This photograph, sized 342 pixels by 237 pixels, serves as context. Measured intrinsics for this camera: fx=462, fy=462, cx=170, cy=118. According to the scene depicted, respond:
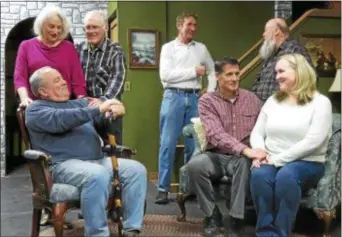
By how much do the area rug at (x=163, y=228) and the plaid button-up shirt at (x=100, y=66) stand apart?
0.60 m

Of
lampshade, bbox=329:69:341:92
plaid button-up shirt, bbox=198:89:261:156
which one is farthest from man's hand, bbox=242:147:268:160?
lampshade, bbox=329:69:341:92

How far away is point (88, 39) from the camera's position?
2055 millimetres

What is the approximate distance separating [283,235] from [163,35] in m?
2.06

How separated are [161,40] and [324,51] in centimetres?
119

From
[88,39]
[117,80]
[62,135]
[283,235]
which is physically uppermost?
[88,39]

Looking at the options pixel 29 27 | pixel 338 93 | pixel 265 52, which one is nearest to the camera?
pixel 29 27

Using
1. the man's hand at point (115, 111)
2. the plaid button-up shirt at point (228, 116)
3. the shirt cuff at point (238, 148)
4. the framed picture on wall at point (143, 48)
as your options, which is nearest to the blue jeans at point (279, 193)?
the shirt cuff at point (238, 148)

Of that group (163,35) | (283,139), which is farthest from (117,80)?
(163,35)

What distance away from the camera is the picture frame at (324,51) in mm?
3299

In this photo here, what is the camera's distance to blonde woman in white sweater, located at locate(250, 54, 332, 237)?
178 cm

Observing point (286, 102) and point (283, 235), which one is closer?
point (283, 235)

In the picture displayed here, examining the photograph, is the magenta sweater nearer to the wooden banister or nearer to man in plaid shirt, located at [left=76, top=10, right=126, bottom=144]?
man in plaid shirt, located at [left=76, top=10, right=126, bottom=144]

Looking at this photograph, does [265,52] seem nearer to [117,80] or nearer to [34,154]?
[117,80]

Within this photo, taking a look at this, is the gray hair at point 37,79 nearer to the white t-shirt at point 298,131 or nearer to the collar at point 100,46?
the collar at point 100,46
